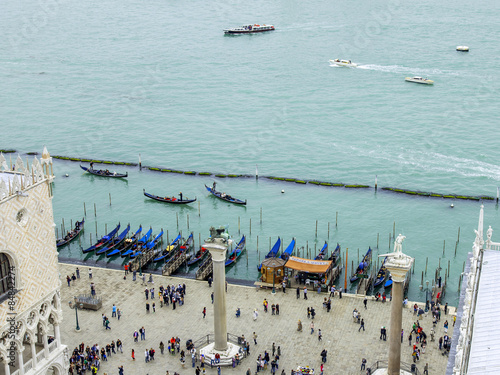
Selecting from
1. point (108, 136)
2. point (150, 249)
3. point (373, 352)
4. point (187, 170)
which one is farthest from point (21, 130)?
point (373, 352)

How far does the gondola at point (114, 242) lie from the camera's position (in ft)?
247

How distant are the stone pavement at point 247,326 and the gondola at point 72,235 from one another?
41.1ft

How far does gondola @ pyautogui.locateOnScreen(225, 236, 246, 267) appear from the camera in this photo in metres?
73.2

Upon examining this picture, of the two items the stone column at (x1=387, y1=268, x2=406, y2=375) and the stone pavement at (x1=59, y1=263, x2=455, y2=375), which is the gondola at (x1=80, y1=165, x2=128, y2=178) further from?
the stone column at (x1=387, y1=268, x2=406, y2=375)

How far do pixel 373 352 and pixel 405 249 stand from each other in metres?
26.8

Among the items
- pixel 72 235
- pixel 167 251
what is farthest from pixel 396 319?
pixel 72 235

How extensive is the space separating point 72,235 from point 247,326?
29841 millimetres

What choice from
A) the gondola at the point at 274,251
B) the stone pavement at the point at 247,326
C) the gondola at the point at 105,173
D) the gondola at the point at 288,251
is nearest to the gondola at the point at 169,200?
the gondola at the point at 105,173

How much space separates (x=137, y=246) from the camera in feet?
247

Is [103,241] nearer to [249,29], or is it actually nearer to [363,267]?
[363,267]

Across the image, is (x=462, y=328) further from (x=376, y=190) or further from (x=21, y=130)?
(x=21, y=130)

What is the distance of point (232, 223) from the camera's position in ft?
279

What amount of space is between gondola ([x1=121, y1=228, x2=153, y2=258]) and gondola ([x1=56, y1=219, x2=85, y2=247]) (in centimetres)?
807

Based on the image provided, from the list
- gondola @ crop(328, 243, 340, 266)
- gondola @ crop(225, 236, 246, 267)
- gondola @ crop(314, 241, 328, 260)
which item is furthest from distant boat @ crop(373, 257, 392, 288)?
gondola @ crop(225, 236, 246, 267)
